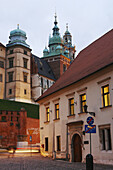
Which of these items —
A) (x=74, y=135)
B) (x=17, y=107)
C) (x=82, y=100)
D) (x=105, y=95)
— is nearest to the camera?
(x=105, y=95)

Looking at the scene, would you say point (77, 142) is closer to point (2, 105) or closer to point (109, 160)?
point (109, 160)

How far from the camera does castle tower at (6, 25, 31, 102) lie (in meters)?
56.5

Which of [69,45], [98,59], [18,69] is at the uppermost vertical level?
[69,45]

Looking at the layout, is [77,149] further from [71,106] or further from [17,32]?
[17,32]

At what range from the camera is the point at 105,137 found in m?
15.2

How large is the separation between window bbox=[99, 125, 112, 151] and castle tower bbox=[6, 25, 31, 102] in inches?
1633

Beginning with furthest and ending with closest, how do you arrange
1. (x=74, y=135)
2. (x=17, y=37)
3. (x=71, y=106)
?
1. (x=17, y=37)
2. (x=71, y=106)
3. (x=74, y=135)

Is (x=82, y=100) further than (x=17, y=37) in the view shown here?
No

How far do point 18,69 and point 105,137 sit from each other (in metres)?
44.5

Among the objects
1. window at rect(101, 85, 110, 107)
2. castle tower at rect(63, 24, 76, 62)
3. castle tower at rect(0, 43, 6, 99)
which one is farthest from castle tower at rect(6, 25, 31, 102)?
castle tower at rect(63, 24, 76, 62)

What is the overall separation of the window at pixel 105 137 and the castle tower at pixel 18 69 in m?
41.5

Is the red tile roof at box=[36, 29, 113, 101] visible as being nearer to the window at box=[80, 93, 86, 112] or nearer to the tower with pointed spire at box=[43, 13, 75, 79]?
the window at box=[80, 93, 86, 112]

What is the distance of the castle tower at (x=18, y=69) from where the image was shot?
56531 mm

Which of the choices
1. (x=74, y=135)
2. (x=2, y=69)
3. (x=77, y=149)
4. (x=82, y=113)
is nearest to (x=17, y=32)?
(x=2, y=69)
